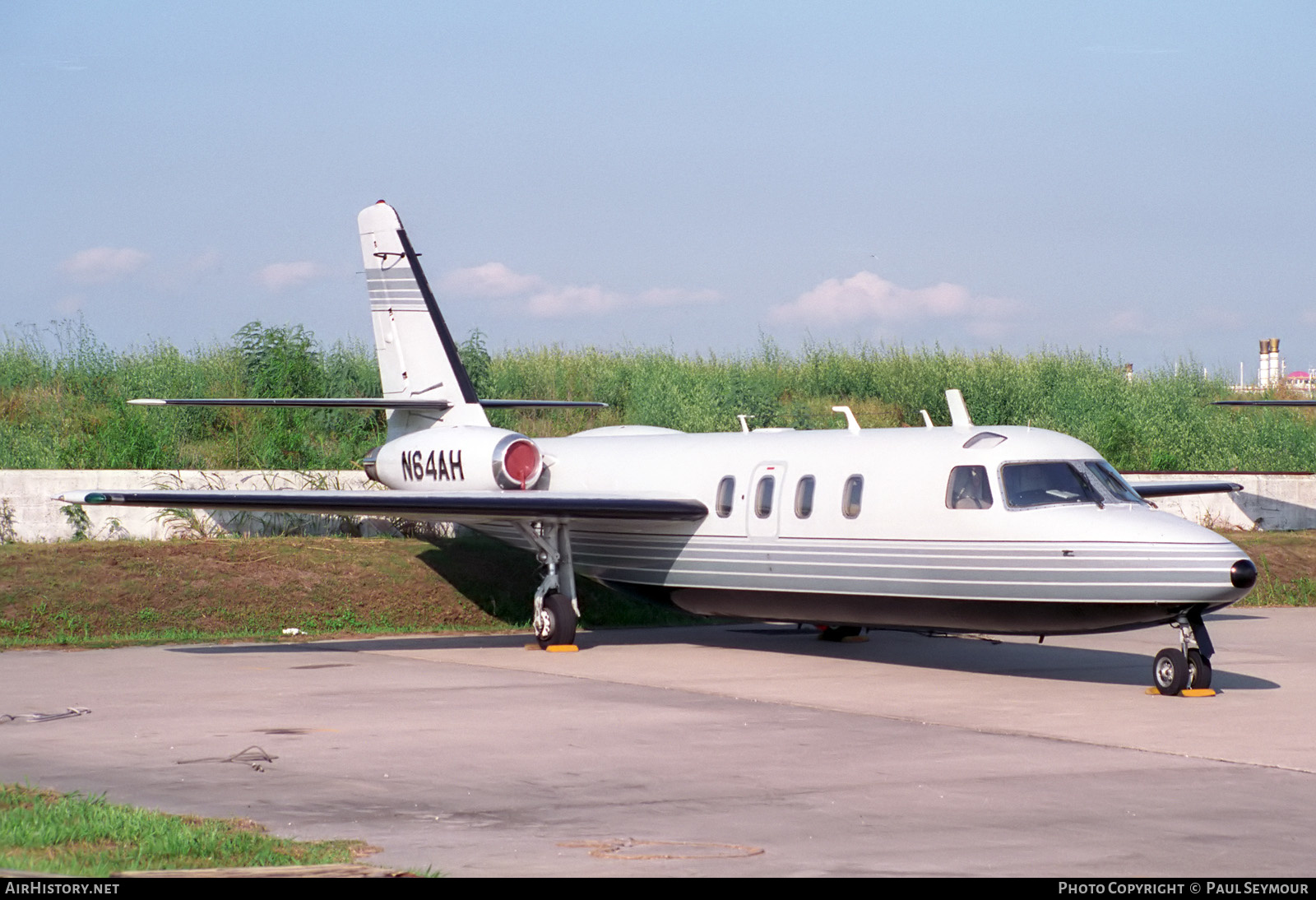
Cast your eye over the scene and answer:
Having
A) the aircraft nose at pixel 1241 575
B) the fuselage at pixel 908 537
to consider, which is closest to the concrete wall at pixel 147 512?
the fuselage at pixel 908 537

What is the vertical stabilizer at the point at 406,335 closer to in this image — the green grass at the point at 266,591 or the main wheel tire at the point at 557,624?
the green grass at the point at 266,591

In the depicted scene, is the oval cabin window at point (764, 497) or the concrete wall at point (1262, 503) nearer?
the oval cabin window at point (764, 497)

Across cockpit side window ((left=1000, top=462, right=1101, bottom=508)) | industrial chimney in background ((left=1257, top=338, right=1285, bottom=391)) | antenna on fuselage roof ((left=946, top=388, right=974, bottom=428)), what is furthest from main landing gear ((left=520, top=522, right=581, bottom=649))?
industrial chimney in background ((left=1257, top=338, right=1285, bottom=391))

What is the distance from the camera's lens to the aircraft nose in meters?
12.3

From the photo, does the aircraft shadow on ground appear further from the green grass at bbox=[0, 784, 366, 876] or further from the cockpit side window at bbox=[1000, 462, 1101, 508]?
the green grass at bbox=[0, 784, 366, 876]

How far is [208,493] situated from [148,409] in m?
13.6

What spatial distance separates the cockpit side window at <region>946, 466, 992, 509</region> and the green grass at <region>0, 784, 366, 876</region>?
8339 mm

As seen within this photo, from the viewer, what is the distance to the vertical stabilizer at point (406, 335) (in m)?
20.0

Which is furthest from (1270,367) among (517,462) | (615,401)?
(517,462)

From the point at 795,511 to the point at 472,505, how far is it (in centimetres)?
352

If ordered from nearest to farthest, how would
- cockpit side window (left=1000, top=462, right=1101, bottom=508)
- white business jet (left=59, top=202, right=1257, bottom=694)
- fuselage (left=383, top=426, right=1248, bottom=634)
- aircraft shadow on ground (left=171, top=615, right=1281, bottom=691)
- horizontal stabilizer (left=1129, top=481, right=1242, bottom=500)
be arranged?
fuselage (left=383, top=426, right=1248, bottom=634)
white business jet (left=59, top=202, right=1257, bottom=694)
cockpit side window (left=1000, top=462, right=1101, bottom=508)
aircraft shadow on ground (left=171, top=615, right=1281, bottom=691)
horizontal stabilizer (left=1129, top=481, right=1242, bottom=500)

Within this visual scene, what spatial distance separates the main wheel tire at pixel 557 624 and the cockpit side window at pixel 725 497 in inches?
85.0

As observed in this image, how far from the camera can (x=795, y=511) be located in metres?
15.7

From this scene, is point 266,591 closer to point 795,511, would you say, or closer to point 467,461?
point 467,461
